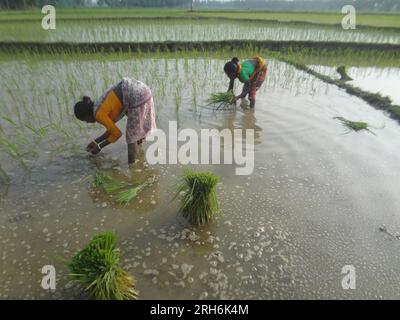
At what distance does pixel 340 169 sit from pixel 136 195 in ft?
8.68

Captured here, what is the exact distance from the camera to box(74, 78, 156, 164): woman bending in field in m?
2.98

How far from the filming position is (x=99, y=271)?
1.81 m

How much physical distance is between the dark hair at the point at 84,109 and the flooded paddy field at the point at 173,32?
842 cm

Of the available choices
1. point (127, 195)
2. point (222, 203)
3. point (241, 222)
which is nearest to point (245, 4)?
point (222, 203)

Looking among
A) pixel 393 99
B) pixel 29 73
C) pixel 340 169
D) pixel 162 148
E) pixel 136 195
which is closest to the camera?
pixel 136 195

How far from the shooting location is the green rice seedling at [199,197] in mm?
2455

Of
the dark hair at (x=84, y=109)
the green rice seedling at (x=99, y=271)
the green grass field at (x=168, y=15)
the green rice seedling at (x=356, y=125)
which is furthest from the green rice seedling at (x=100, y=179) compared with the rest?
the green grass field at (x=168, y=15)

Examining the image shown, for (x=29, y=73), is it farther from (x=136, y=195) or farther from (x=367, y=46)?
(x=367, y=46)

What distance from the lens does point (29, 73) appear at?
22.6ft

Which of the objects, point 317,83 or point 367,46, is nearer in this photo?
point 317,83

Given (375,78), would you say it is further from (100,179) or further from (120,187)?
(100,179)
